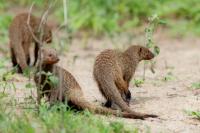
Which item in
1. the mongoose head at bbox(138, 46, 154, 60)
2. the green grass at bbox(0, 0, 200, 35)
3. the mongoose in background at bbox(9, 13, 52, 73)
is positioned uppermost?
the green grass at bbox(0, 0, 200, 35)

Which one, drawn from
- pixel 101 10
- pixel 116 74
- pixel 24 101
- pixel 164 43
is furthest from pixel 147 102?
pixel 101 10

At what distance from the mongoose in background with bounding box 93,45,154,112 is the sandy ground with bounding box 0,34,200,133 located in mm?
193

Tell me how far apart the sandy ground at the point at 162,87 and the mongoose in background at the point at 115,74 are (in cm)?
19

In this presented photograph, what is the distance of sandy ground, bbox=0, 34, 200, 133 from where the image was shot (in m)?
5.35

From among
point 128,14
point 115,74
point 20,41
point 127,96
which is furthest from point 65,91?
point 128,14

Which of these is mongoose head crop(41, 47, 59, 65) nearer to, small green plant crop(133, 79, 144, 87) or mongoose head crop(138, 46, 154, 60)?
mongoose head crop(138, 46, 154, 60)

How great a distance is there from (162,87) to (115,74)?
0.99 meters

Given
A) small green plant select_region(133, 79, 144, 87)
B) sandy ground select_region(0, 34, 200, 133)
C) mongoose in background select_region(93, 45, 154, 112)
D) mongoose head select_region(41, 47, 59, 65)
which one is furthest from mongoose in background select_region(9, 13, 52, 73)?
mongoose head select_region(41, 47, 59, 65)

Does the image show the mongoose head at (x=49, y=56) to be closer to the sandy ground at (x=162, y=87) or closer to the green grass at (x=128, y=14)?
the sandy ground at (x=162, y=87)

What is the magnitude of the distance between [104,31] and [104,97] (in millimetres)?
4987

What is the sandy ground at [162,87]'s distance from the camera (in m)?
5.35

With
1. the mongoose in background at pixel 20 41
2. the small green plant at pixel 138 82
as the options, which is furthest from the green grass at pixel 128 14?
the small green plant at pixel 138 82

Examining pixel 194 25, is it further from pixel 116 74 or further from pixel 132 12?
pixel 116 74

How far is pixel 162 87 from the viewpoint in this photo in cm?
681
